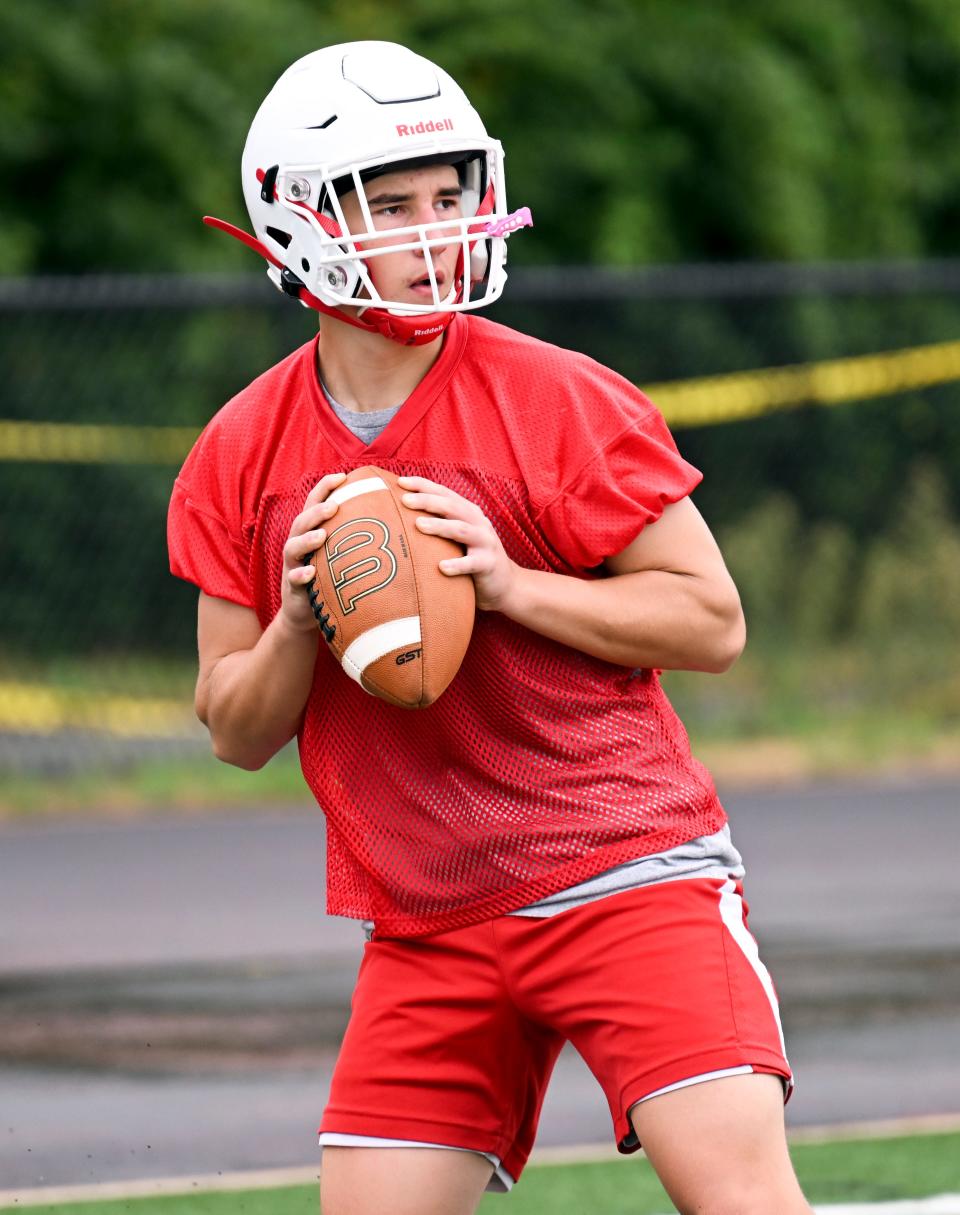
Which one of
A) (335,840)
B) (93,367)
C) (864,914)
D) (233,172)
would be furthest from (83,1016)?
(233,172)

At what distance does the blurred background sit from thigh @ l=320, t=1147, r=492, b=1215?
5924mm

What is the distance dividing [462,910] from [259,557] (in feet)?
2.17

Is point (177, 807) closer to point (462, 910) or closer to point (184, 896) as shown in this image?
point (184, 896)

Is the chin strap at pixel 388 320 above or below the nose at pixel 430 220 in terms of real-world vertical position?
below

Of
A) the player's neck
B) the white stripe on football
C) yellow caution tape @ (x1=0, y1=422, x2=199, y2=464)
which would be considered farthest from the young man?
yellow caution tape @ (x1=0, y1=422, x2=199, y2=464)

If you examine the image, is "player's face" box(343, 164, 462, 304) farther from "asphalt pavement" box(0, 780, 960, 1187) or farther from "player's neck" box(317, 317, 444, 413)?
"asphalt pavement" box(0, 780, 960, 1187)

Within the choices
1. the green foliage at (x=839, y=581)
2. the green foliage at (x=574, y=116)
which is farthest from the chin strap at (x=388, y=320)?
the green foliage at (x=574, y=116)

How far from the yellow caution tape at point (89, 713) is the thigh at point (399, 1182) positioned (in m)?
8.01

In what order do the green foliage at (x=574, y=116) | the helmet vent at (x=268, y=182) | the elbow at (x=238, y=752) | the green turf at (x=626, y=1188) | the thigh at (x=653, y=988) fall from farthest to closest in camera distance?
the green foliage at (x=574, y=116)
the green turf at (x=626, y=1188)
the elbow at (x=238, y=752)
the helmet vent at (x=268, y=182)
the thigh at (x=653, y=988)

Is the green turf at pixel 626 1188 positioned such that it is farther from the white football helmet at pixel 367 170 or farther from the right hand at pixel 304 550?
the white football helmet at pixel 367 170

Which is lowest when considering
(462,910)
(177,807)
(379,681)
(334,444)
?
(177,807)

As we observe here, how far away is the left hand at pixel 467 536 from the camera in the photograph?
345 cm

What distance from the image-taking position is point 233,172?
13.3m

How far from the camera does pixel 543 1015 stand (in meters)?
3.59
